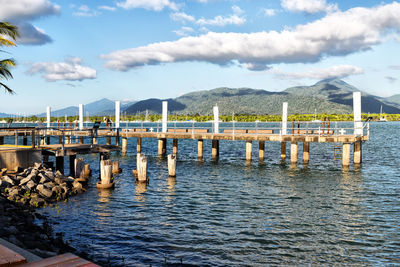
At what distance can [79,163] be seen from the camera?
851 inches

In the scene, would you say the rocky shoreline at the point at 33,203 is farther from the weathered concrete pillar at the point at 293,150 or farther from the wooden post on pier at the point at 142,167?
the weathered concrete pillar at the point at 293,150

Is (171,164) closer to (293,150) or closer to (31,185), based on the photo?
(31,185)

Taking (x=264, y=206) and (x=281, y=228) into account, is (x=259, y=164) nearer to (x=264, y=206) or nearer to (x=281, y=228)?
(x=264, y=206)

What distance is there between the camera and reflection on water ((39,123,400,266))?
35.9 ft

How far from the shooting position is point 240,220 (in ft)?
47.8

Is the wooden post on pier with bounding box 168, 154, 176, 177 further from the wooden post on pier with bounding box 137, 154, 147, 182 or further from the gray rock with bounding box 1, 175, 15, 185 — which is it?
the gray rock with bounding box 1, 175, 15, 185

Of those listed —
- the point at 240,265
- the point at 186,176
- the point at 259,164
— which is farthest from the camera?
the point at 259,164

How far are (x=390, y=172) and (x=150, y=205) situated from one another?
2221 centimetres

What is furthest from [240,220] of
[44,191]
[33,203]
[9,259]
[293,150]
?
[293,150]

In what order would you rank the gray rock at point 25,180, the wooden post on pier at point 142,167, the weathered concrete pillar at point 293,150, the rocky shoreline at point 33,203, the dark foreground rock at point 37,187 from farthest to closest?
the weathered concrete pillar at point 293,150, the wooden post on pier at point 142,167, the gray rock at point 25,180, the dark foreground rock at point 37,187, the rocky shoreline at point 33,203

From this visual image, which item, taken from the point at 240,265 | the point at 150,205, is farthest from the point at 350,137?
the point at 240,265

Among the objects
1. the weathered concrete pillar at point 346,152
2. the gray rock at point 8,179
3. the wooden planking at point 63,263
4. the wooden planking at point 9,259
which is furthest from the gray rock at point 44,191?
the weathered concrete pillar at point 346,152

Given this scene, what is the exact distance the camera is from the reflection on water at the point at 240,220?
10.9 metres

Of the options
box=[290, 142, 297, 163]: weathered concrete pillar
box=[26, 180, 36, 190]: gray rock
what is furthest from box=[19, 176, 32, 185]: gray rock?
box=[290, 142, 297, 163]: weathered concrete pillar
